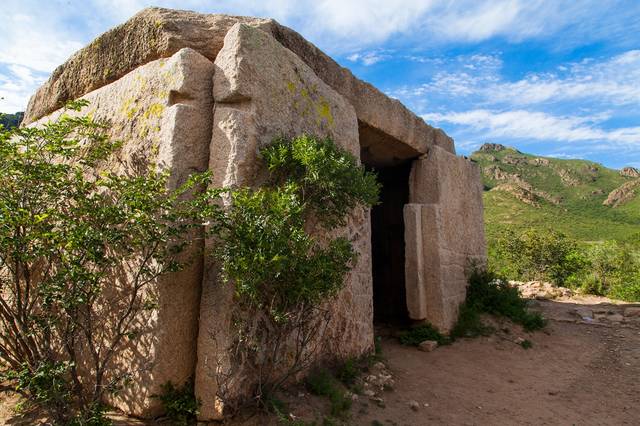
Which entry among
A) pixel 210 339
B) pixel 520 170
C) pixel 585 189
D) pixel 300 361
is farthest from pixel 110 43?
pixel 520 170

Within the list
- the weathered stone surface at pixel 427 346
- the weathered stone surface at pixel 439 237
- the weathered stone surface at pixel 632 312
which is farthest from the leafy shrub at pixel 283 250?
the weathered stone surface at pixel 632 312

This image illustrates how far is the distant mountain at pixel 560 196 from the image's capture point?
28.4 meters

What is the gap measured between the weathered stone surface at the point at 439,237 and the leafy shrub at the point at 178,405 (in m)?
3.44

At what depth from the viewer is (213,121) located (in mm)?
3080

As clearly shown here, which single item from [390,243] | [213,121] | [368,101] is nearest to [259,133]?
[213,121]

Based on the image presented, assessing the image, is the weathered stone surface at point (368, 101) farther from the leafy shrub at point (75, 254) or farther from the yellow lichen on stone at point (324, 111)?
the leafy shrub at point (75, 254)

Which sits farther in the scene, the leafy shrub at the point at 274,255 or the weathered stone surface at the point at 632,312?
the weathered stone surface at the point at 632,312

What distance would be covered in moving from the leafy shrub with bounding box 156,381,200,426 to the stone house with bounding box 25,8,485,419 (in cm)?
5

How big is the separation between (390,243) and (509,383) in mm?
2983

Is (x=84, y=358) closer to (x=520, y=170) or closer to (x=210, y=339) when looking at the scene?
(x=210, y=339)

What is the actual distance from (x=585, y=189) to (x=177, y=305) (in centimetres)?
4355

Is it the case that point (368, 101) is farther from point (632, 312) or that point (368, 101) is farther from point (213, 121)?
point (632, 312)

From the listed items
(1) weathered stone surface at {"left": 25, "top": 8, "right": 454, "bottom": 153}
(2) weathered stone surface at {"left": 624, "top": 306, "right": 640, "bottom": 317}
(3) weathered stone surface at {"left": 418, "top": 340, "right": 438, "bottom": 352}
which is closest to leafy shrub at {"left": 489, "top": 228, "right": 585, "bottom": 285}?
(2) weathered stone surface at {"left": 624, "top": 306, "right": 640, "bottom": 317}

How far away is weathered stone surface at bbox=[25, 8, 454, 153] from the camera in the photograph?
351 cm
